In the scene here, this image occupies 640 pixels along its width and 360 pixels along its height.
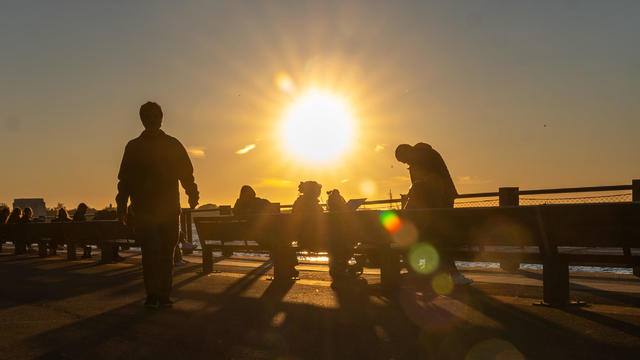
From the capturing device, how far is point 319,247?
8859 millimetres

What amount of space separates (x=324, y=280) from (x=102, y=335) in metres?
4.93

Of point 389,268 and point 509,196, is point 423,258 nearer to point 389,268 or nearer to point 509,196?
point 389,268

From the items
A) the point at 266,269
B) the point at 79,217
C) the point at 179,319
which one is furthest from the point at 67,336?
the point at 79,217

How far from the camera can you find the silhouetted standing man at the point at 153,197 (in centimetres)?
665

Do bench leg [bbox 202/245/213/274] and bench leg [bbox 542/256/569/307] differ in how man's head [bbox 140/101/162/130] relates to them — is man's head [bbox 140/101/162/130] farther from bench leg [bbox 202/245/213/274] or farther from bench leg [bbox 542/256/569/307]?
bench leg [bbox 202/245/213/274]

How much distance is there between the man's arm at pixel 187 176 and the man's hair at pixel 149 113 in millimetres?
409

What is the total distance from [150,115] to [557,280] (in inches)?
178

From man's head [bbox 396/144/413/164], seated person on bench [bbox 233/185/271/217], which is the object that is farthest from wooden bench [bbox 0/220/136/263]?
man's head [bbox 396/144/413/164]

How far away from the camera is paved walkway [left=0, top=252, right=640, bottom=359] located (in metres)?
4.25

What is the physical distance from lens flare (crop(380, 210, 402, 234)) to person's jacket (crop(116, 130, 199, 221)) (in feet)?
7.80

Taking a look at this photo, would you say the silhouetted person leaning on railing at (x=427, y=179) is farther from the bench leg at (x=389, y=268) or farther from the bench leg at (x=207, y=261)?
the bench leg at (x=207, y=261)

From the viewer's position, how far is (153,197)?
6.68 meters

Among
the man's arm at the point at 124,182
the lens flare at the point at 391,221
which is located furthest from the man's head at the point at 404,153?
the man's arm at the point at 124,182

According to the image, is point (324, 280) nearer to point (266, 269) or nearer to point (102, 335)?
point (266, 269)
